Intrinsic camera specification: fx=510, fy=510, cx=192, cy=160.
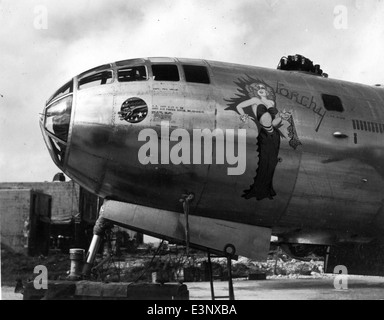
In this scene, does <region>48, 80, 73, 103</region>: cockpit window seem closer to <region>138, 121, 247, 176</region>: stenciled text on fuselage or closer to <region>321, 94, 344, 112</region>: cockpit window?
<region>138, 121, 247, 176</region>: stenciled text on fuselage

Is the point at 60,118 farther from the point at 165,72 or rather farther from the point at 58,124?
the point at 165,72

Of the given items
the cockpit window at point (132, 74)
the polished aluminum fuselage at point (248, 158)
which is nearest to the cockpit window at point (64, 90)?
the polished aluminum fuselage at point (248, 158)

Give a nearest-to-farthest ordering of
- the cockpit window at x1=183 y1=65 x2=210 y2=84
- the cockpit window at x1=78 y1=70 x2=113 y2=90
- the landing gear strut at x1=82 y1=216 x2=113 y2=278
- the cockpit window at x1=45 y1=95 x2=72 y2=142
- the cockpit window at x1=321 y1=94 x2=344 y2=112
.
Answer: the cockpit window at x1=45 y1=95 x2=72 y2=142 < the landing gear strut at x1=82 y1=216 x2=113 y2=278 < the cockpit window at x1=78 y1=70 x2=113 y2=90 < the cockpit window at x1=183 y1=65 x2=210 y2=84 < the cockpit window at x1=321 y1=94 x2=344 y2=112

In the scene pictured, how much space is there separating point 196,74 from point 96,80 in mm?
1941

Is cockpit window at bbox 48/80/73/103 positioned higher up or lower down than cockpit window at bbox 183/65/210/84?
lower down

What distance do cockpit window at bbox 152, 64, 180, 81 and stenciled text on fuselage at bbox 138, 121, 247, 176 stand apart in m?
1.01

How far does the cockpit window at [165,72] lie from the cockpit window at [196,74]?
0.20 metres

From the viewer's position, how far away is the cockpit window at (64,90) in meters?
9.54

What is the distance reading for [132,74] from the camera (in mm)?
9750

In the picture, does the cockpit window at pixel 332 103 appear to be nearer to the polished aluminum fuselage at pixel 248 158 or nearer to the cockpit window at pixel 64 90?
the polished aluminum fuselage at pixel 248 158

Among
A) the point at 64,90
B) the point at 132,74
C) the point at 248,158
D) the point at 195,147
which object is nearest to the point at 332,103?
the point at 248,158

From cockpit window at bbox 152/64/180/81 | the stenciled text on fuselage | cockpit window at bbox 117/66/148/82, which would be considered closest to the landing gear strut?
the stenciled text on fuselage

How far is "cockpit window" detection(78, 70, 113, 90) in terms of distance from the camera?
31.2 ft
